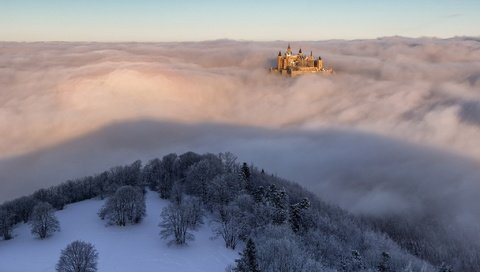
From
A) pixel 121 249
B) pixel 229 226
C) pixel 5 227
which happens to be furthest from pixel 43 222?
pixel 229 226

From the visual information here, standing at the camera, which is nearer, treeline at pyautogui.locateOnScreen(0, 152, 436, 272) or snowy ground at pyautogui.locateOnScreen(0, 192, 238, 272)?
treeline at pyautogui.locateOnScreen(0, 152, 436, 272)

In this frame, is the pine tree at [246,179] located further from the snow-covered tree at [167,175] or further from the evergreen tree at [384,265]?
the evergreen tree at [384,265]

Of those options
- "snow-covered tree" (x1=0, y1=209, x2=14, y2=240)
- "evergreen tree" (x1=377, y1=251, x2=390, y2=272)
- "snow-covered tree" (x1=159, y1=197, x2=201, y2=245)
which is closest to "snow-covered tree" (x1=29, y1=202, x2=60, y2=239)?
"snow-covered tree" (x1=0, y1=209, x2=14, y2=240)

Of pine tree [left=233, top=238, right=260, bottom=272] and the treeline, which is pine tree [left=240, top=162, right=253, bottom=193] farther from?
pine tree [left=233, top=238, right=260, bottom=272]

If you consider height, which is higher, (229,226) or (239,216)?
(239,216)

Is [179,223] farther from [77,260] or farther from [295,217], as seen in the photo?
[295,217]

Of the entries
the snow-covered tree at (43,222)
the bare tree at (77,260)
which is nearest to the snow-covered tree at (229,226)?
the bare tree at (77,260)
